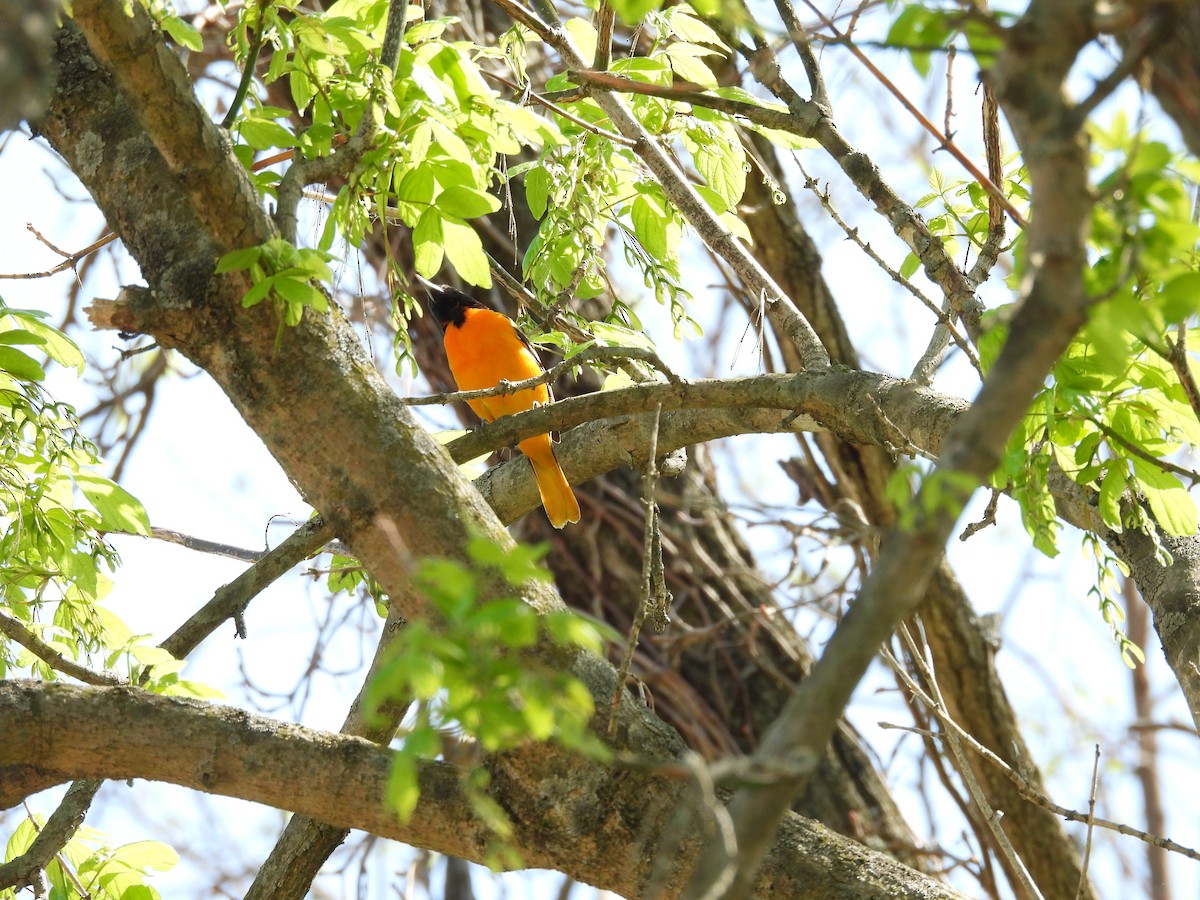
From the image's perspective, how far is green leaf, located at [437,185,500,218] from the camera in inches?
68.5

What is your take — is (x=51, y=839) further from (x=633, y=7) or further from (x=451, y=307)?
(x=451, y=307)

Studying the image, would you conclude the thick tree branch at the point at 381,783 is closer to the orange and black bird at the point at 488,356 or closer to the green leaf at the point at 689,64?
the green leaf at the point at 689,64

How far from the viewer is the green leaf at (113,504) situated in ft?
7.02

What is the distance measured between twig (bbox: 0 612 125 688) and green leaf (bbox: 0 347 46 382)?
18.1 inches

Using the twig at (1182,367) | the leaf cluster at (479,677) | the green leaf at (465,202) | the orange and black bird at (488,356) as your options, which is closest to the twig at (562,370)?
the green leaf at (465,202)

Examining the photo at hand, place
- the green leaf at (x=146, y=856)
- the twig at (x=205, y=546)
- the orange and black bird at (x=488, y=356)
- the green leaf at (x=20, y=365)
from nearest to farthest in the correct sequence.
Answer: the green leaf at (x=20, y=365), the green leaf at (x=146, y=856), the twig at (x=205, y=546), the orange and black bird at (x=488, y=356)

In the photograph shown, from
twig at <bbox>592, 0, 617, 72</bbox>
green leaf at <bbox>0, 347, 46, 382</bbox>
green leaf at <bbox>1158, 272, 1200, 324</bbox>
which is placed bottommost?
green leaf at <bbox>0, 347, 46, 382</bbox>

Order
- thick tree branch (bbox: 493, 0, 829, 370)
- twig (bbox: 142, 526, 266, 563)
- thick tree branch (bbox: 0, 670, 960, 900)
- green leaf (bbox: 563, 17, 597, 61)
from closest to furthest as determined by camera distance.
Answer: thick tree branch (bbox: 0, 670, 960, 900) → thick tree branch (bbox: 493, 0, 829, 370) → green leaf (bbox: 563, 17, 597, 61) → twig (bbox: 142, 526, 266, 563)

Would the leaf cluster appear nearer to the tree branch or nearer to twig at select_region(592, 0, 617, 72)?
the tree branch

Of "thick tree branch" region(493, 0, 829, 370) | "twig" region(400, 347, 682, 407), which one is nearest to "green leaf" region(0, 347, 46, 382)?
"twig" region(400, 347, 682, 407)

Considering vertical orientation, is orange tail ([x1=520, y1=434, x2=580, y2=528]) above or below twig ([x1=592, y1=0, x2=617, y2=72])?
below

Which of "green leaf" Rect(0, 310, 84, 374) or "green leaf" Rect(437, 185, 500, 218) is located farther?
"green leaf" Rect(0, 310, 84, 374)

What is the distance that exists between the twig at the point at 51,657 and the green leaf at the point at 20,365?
1.51ft

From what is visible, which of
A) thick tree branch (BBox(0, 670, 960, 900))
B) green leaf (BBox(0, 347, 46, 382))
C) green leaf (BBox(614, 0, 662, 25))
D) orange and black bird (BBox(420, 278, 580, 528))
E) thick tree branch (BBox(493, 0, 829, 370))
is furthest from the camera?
orange and black bird (BBox(420, 278, 580, 528))
